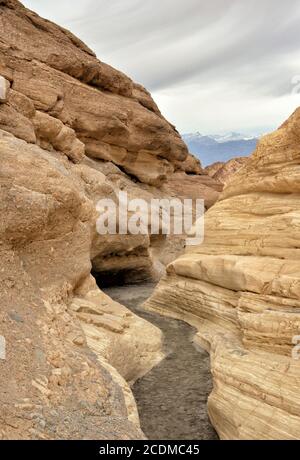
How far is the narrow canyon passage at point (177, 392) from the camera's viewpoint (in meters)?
10.4

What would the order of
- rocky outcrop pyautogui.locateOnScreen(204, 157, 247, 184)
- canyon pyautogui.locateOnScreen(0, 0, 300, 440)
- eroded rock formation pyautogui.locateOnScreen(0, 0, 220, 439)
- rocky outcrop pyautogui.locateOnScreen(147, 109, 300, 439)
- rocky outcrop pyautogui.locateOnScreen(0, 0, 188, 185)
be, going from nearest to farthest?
eroded rock formation pyautogui.locateOnScreen(0, 0, 220, 439) → canyon pyautogui.locateOnScreen(0, 0, 300, 440) → rocky outcrop pyautogui.locateOnScreen(147, 109, 300, 439) → rocky outcrop pyautogui.locateOnScreen(0, 0, 188, 185) → rocky outcrop pyautogui.locateOnScreen(204, 157, 247, 184)

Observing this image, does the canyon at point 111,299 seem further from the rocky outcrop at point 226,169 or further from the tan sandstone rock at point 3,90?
the rocky outcrop at point 226,169

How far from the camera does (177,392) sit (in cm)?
1241

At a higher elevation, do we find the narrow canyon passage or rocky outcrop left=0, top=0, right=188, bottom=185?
rocky outcrop left=0, top=0, right=188, bottom=185

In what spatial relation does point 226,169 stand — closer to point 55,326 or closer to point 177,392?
point 177,392

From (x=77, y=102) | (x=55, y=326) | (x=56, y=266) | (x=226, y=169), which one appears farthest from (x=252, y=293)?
(x=226, y=169)

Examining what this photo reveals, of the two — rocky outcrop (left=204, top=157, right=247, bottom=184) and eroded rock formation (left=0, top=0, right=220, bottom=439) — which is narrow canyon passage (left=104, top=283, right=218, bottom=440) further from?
rocky outcrop (left=204, top=157, right=247, bottom=184)

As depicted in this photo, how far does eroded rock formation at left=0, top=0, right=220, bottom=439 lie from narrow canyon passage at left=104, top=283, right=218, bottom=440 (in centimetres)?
72

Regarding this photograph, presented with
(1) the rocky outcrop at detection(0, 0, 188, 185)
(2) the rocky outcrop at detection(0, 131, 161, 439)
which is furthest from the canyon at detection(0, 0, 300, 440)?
(1) the rocky outcrop at detection(0, 0, 188, 185)

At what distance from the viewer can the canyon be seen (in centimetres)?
910

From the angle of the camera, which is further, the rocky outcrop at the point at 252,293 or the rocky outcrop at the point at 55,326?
the rocky outcrop at the point at 252,293

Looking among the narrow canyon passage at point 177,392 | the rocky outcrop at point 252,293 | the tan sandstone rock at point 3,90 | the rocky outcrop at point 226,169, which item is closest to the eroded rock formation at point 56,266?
the tan sandstone rock at point 3,90

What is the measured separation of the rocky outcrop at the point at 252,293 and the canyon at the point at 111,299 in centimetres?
4
